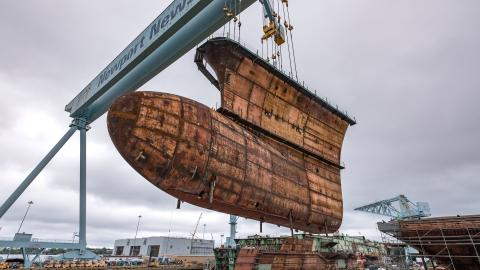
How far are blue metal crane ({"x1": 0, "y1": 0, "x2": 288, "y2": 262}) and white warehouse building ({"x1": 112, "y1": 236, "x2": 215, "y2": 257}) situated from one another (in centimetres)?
3958

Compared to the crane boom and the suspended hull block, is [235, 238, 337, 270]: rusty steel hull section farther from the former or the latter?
the crane boom

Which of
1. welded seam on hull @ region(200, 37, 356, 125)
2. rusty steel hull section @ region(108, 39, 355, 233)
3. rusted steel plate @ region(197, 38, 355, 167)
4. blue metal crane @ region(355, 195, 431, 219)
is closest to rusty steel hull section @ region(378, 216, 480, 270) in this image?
rusty steel hull section @ region(108, 39, 355, 233)

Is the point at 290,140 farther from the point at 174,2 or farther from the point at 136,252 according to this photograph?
the point at 136,252

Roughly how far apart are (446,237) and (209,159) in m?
16.5

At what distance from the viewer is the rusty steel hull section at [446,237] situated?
16.0m

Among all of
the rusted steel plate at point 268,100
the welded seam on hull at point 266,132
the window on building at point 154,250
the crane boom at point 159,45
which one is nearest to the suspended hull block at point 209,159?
the welded seam on hull at point 266,132

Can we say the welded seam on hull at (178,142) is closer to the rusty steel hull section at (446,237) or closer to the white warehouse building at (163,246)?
the rusty steel hull section at (446,237)

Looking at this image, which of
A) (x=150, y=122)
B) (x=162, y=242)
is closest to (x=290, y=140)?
(x=150, y=122)

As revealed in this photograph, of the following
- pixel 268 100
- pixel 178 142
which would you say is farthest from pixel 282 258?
pixel 178 142

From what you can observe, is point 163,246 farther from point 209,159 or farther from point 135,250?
point 209,159

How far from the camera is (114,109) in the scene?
29.8 ft

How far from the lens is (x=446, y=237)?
16.9 m

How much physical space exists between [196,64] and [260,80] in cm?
368

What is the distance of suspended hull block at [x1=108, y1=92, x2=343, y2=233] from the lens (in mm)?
9070
